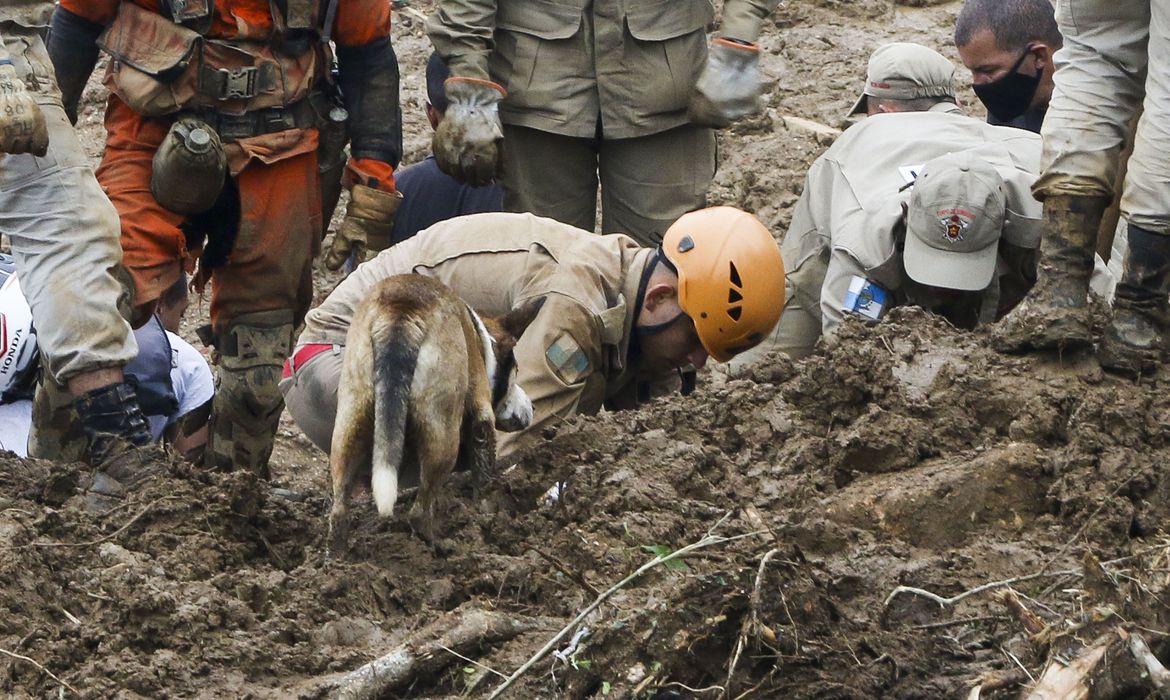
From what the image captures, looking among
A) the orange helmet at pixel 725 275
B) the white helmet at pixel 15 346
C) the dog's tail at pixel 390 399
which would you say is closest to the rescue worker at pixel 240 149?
the white helmet at pixel 15 346

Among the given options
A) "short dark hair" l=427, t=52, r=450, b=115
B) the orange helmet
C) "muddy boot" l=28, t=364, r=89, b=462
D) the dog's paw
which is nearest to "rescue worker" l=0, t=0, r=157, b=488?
"muddy boot" l=28, t=364, r=89, b=462

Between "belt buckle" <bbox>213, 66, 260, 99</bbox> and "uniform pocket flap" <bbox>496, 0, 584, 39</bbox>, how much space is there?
1.01 m

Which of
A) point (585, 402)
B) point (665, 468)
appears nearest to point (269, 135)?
point (585, 402)

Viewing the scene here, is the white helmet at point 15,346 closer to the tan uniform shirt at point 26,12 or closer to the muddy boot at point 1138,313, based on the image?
the tan uniform shirt at point 26,12

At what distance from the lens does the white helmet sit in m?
5.59

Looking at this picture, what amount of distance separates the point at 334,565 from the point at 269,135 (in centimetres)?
222

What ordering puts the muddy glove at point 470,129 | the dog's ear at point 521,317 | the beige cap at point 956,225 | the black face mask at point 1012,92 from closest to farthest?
the dog's ear at point 521,317 → the beige cap at point 956,225 → the muddy glove at point 470,129 → the black face mask at point 1012,92

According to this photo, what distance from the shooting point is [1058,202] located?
4863 mm

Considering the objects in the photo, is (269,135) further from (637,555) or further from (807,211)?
(637,555)

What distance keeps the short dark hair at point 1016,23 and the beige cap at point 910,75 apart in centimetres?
19

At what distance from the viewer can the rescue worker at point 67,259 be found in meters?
→ 4.71

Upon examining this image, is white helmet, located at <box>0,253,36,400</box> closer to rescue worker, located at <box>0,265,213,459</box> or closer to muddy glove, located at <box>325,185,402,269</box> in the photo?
rescue worker, located at <box>0,265,213,459</box>

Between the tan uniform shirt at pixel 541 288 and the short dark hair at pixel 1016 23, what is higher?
the short dark hair at pixel 1016 23

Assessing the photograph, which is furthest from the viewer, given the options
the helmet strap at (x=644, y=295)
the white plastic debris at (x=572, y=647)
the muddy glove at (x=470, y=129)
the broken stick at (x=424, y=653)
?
the muddy glove at (x=470, y=129)
